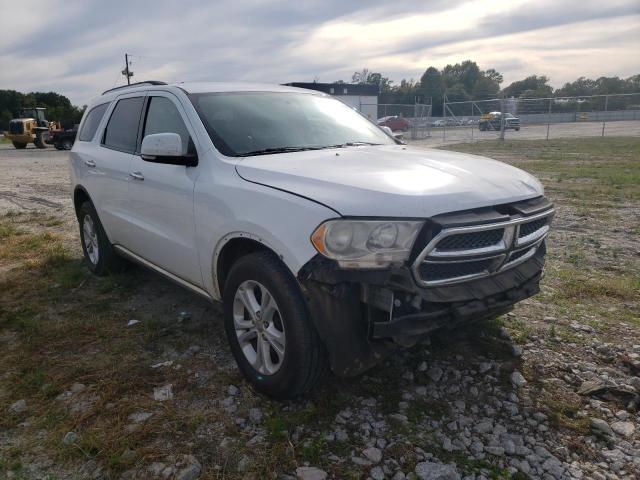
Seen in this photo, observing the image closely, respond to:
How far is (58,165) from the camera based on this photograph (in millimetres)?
19625

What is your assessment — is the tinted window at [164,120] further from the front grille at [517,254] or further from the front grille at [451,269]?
the front grille at [517,254]

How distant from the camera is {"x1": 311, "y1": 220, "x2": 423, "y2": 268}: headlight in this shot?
239cm

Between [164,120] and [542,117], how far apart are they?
3197cm

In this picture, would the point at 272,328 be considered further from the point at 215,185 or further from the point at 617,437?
the point at 617,437

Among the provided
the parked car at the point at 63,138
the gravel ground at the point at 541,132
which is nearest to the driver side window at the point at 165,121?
the gravel ground at the point at 541,132

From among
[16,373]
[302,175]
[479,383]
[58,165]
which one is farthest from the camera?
[58,165]

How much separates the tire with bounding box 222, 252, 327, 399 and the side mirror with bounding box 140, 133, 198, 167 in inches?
33.6

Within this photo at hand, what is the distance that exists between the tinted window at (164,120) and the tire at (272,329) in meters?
1.07

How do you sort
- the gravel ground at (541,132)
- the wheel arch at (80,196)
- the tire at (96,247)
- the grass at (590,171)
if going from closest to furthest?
1. the tire at (96,247)
2. the wheel arch at (80,196)
3. the grass at (590,171)
4. the gravel ground at (541,132)

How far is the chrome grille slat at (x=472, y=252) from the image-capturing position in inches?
95.5

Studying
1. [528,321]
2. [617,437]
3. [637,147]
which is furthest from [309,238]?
[637,147]

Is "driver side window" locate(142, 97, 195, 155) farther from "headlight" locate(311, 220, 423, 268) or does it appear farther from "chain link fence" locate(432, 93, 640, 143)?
"chain link fence" locate(432, 93, 640, 143)

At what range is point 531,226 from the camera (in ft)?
9.68

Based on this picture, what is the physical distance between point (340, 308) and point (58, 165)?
20.2m
